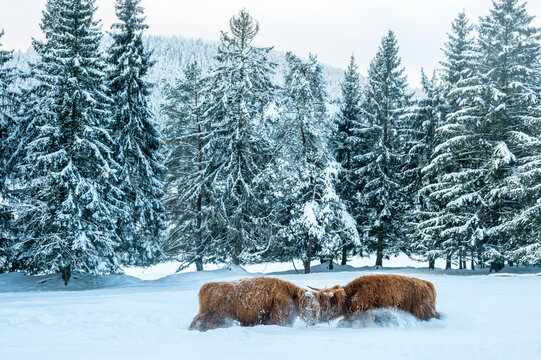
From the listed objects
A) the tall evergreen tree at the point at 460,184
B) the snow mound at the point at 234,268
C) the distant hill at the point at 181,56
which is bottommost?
the snow mound at the point at 234,268

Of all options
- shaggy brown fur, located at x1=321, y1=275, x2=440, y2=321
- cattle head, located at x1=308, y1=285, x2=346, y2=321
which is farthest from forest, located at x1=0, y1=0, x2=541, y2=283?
cattle head, located at x1=308, y1=285, x2=346, y2=321

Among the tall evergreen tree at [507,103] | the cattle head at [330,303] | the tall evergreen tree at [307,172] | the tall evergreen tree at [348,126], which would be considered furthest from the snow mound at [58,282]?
the tall evergreen tree at [507,103]

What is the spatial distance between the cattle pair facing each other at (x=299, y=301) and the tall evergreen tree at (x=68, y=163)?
10.6 metres

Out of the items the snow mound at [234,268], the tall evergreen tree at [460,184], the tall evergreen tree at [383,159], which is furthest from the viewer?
the tall evergreen tree at [383,159]

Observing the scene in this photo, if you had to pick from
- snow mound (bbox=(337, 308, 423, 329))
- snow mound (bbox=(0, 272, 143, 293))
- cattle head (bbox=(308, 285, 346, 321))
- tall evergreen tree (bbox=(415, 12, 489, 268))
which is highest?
tall evergreen tree (bbox=(415, 12, 489, 268))

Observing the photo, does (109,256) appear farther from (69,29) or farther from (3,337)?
(3,337)

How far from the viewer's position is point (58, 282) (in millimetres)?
15531

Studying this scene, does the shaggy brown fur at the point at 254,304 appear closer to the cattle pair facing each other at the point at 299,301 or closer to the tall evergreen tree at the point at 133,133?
the cattle pair facing each other at the point at 299,301

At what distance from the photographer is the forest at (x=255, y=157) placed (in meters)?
15.1

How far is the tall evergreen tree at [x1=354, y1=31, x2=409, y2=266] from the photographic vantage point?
76.2ft

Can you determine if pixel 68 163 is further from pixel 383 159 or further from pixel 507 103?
pixel 507 103

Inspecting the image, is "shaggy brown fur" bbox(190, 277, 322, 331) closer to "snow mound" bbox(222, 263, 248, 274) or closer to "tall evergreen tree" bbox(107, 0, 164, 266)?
"snow mound" bbox(222, 263, 248, 274)

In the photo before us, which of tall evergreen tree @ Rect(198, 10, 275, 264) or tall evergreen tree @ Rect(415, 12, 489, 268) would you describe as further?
tall evergreen tree @ Rect(198, 10, 275, 264)

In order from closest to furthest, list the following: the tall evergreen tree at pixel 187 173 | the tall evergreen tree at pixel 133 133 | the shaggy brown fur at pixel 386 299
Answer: the shaggy brown fur at pixel 386 299, the tall evergreen tree at pixel 133 133, the tall evergreen tree at pixel 187 173
